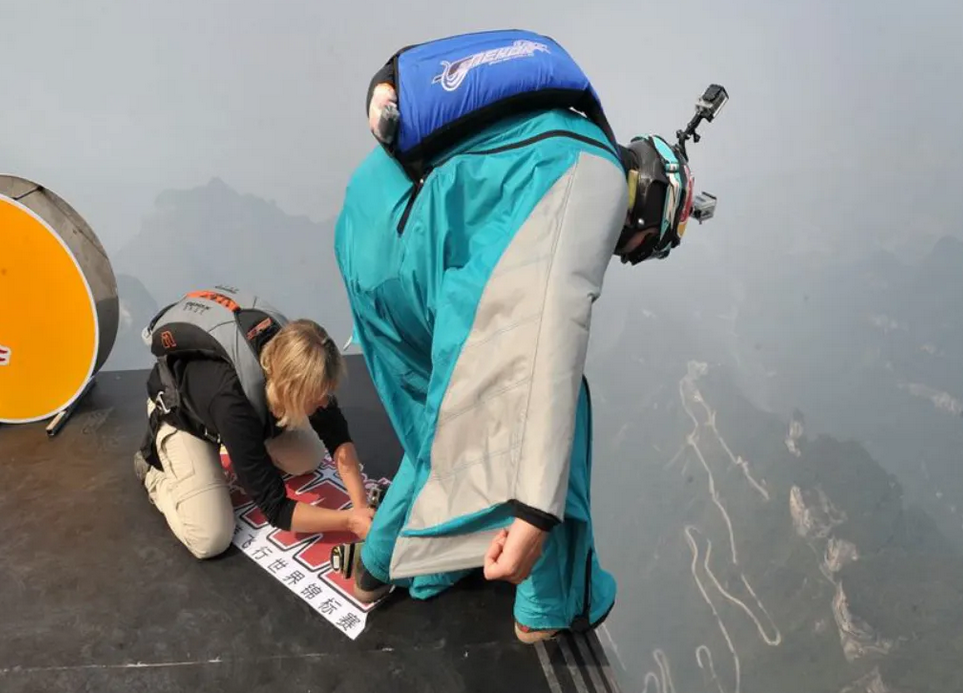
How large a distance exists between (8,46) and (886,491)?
23.8 feet

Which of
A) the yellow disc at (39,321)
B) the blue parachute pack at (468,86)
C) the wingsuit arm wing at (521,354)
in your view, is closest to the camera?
the wingsuit arm wing at (521,354)

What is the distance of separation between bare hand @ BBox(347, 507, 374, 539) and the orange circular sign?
113 centimetres

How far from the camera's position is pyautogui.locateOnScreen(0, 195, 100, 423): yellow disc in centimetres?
198

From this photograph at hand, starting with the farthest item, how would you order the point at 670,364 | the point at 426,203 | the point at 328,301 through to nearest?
the point at 670,364, the point at 328,301, the point at 426,203

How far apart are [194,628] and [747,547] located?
5997 mm

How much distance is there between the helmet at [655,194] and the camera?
1033 millimetres

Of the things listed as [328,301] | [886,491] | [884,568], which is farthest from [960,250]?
[328,301]

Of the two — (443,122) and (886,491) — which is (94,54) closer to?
(443,122)

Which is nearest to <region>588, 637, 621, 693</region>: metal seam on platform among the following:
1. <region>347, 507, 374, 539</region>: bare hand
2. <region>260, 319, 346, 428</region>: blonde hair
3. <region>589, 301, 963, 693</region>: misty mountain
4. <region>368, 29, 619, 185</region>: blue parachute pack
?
<region>347, 507, 374, 539</region>: bare hand

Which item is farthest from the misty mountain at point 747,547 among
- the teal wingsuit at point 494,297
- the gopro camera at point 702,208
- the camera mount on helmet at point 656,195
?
the teal wingsuit at point 494,297

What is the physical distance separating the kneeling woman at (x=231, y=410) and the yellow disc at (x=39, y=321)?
55 cm

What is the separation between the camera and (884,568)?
218 inches

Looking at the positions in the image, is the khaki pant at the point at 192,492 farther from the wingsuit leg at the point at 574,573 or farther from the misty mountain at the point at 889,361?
the misty mountain at the point at 889,361

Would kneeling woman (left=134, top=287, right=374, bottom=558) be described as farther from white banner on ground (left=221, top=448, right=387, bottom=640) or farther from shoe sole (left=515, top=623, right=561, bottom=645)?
shoe sole (left=515, top=623, right=561, bottom=645)
